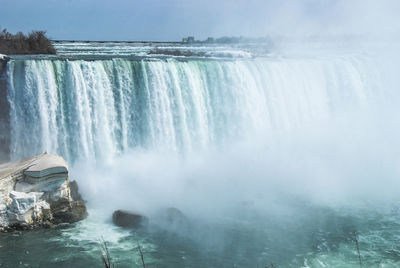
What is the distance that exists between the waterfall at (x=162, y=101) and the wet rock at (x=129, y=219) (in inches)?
154

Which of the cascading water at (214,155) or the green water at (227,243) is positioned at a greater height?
the cascading water at (214,155)

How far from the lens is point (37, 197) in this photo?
9.84 meters

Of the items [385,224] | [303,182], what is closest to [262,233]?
[385,224]

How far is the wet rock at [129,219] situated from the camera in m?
10.1

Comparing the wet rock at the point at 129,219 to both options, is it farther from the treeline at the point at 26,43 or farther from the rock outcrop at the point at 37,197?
the treeline at the point at 26,43

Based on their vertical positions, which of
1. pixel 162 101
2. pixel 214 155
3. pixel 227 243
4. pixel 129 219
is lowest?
pixel 227 243

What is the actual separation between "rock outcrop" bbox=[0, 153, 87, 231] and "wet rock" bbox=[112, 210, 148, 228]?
0.97 meters

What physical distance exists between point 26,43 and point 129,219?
A: 1408 cm

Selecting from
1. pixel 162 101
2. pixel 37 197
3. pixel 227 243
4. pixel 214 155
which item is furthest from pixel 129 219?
pixel 214 155

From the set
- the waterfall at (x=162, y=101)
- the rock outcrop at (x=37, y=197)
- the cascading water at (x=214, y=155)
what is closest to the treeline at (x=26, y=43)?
the cascading water at (x=214, y=155)

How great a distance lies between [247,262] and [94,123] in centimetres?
765

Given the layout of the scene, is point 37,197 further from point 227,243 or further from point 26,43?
point 26,43

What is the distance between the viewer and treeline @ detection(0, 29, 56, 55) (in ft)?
64.4

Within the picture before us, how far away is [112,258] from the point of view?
857 cm
